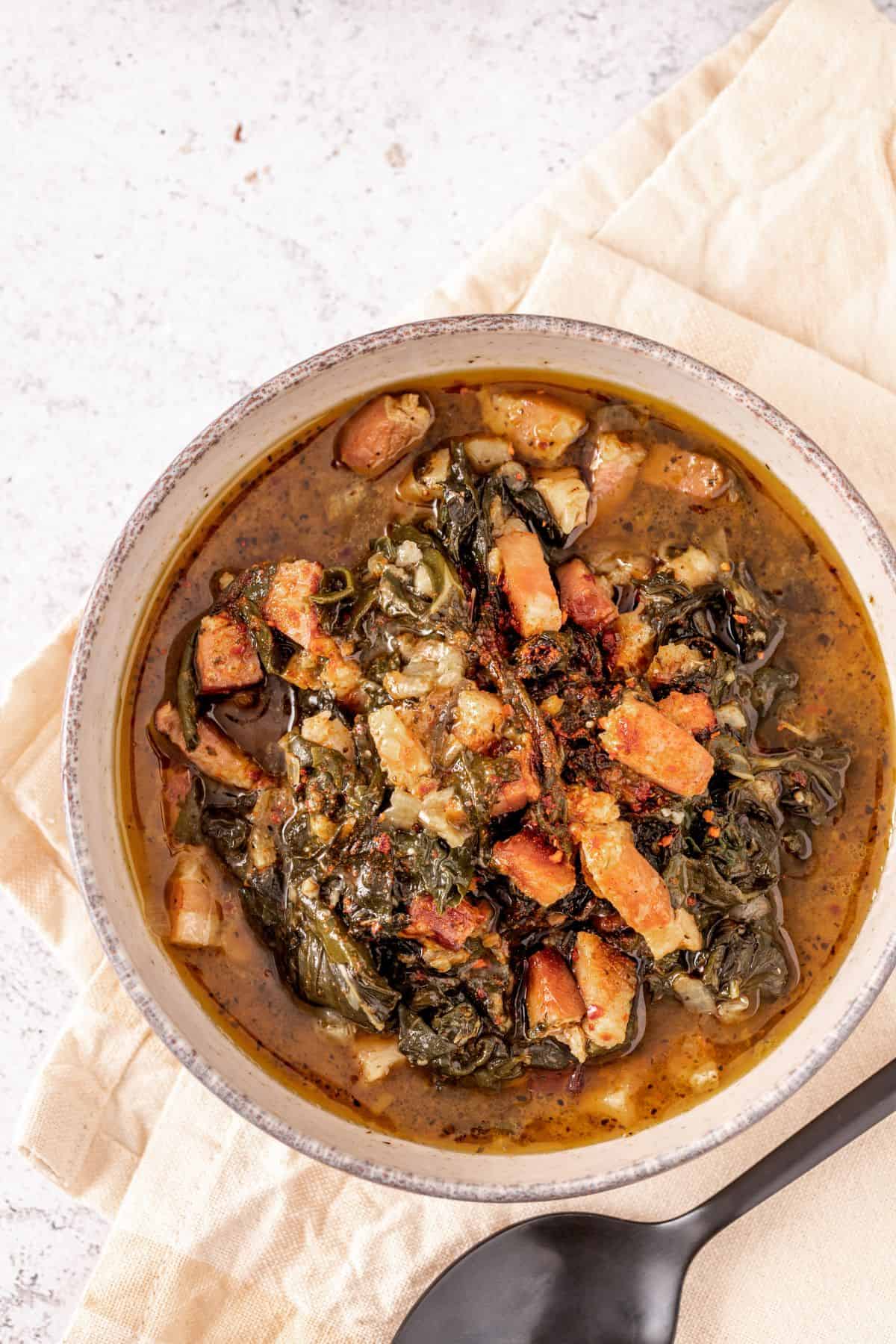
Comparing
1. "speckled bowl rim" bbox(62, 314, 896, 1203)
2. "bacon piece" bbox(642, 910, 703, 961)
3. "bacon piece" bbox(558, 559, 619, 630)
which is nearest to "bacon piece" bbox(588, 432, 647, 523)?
"bacon piece" bbox(558, 559, 619, 630)

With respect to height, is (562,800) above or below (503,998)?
above

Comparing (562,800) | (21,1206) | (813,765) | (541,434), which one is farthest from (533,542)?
(21,1206)

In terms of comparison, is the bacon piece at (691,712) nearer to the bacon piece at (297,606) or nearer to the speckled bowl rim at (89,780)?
the speckled bowl rim at (89,780)

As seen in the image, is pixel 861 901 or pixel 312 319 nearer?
pixel 861 901

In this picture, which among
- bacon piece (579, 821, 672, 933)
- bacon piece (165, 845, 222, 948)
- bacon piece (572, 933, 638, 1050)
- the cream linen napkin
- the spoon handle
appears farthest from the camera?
the cream linen napkin

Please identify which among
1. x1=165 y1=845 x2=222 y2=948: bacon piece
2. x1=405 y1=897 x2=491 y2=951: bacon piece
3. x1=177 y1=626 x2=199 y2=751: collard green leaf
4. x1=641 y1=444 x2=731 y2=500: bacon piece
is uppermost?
x1=177 y1=626 x2=199 y2=751: collard green leaf

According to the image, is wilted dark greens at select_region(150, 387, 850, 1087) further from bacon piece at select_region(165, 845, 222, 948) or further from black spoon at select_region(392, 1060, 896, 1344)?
black spoon at select_region(392, 1060, 896, 1344)

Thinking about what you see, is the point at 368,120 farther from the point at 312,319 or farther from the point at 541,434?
the point at 541,434
